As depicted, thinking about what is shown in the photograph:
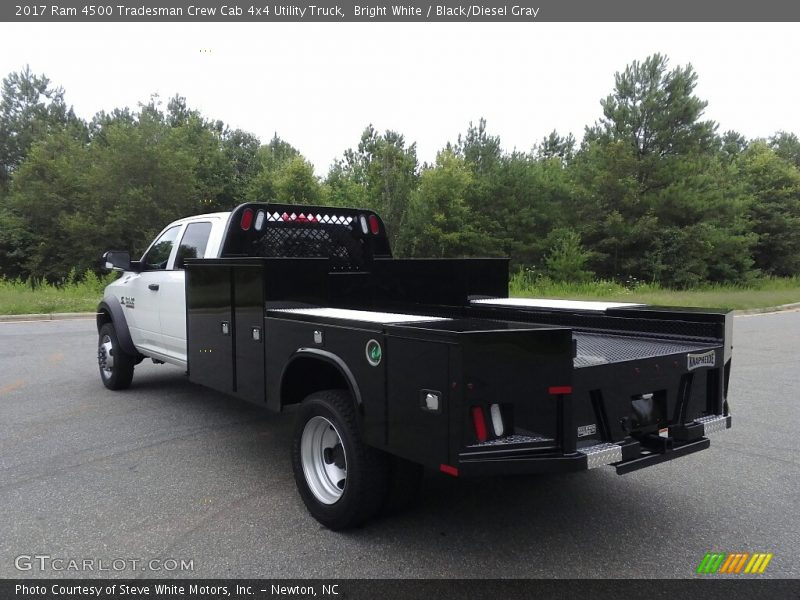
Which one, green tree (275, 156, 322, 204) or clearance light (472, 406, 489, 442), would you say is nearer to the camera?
clearance light (472, 406, 489, 442)

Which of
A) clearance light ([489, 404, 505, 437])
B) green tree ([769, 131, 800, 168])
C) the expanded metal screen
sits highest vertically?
green tree ([769, 131, 800, 168])

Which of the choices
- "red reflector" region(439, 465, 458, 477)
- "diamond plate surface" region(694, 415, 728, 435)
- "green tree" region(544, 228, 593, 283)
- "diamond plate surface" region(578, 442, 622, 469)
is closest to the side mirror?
"red reflector" region(439, 465, 458, 477)

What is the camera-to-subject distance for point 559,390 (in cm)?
297

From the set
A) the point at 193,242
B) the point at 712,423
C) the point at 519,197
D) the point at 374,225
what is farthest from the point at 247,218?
the point at 519,197

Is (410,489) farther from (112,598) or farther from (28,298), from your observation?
(28,298)

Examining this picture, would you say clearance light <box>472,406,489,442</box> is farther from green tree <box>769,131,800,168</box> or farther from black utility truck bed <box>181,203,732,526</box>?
green tree <box>769,131,800,168</box>

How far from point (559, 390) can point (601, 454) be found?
0.39 metres

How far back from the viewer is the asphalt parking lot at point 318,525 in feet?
10.9

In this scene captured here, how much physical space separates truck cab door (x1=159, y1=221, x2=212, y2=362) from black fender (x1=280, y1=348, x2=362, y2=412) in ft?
7.22

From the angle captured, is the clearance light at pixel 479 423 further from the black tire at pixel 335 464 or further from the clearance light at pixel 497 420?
the black tire at pixel 335 464

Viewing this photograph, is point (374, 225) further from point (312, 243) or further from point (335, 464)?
point (335, 464)

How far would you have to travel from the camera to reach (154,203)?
1428 inches

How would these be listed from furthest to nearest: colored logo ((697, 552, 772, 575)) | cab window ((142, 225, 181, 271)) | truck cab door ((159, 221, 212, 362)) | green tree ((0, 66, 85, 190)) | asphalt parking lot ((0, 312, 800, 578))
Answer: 1. green tree ((0, 66, 85, 190))
2. cab window ((142, 225, 181, 271))
3. truck cab door ((159, 221, 212, 362))
4. asphalt parking lot ((0, 312, 800, 578))
5. colored logo ((697, 552, 772, 575))

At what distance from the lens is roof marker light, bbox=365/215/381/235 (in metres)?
6.77
